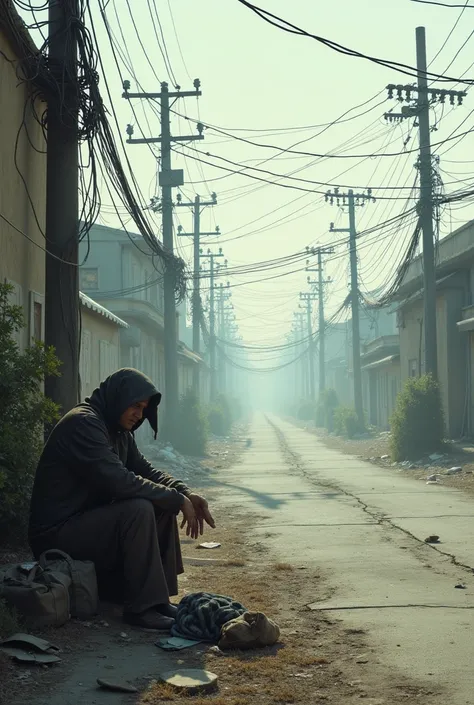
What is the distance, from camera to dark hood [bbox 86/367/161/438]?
258 inches

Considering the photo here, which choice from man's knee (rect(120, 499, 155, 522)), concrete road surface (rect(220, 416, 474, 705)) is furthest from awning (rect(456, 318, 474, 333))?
man's knee (rect(120, 499, 155, 522))

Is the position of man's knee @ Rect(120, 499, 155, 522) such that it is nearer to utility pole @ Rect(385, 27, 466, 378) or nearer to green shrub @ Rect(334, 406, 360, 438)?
utility pole @ Rect(385, 27, 466, 378)

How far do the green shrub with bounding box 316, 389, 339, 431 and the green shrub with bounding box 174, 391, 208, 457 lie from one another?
22273mm

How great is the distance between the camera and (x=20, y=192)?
37.8 ft

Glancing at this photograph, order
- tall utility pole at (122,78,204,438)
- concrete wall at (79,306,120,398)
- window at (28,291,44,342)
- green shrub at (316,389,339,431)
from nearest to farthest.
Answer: window at (28,291,44,342) < concrete wall at (79,306,120,398) < tall utility pole at (122,78,204,438) < green shrub at (316,389,339,431)

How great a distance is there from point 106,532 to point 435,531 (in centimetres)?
567

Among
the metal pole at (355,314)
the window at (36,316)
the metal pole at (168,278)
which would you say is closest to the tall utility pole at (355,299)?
the metal pole at (355,314)

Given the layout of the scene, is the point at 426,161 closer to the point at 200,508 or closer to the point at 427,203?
the point at 427,203

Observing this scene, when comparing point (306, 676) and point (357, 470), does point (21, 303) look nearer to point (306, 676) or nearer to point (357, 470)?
point (306, 676)

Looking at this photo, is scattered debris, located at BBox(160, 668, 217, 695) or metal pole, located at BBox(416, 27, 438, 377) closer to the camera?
scattered debris, located at BBox(160, 668, 217, 695)

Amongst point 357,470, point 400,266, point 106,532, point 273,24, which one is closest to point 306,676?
point 106,532

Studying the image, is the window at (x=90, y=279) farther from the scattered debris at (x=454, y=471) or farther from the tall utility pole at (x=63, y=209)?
the tall utility pole at (x=63, y=209)

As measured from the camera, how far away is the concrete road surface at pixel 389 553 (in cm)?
557

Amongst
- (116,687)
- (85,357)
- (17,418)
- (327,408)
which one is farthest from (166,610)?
(327,408)
